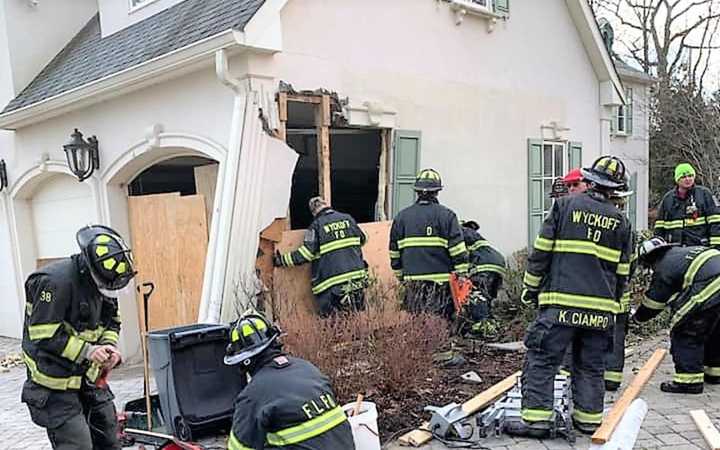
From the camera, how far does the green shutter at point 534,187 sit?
10.2m

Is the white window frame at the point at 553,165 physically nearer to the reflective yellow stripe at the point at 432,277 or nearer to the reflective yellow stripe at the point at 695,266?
the reflective yellow stripe at the point at 432,277

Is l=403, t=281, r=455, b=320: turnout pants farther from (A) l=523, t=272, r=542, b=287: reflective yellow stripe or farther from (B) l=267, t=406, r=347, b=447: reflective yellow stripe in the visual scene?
(B) l=267, t=406, r=347, b=447: reflective yellow stripe

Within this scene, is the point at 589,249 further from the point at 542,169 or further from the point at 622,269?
the point at 542,169

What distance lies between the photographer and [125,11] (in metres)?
9.18

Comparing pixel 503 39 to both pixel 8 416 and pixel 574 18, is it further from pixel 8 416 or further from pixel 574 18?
pixel 8 416

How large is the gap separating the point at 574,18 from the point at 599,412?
889 centimetres

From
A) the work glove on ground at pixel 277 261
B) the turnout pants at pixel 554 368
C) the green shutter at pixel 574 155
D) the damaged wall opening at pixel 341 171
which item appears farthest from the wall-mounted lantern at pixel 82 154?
the green shutter at pixel 574 155

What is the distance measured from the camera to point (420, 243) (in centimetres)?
639

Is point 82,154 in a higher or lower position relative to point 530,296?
higher

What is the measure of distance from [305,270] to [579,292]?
3.51 metres

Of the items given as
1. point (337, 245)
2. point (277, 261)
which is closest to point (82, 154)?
point (277, 261)

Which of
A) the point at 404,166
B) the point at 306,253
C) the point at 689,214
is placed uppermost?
the point at 404,166

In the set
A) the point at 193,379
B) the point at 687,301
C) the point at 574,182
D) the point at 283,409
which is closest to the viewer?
the point at 283,409

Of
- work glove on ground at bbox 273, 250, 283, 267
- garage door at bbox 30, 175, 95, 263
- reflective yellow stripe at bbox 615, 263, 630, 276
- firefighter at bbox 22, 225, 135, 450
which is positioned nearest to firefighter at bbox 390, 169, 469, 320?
work glove on ground at bbox 273, 250, 283, 267
